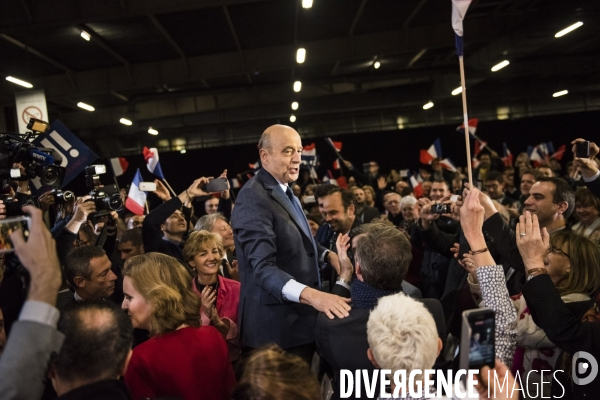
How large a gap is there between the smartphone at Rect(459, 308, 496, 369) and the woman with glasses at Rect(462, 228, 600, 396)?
1154mm

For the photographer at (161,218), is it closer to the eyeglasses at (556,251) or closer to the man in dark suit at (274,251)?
the man in dark suit at (274,251)

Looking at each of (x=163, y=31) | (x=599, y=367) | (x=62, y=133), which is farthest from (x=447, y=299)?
(x=163, y=31)

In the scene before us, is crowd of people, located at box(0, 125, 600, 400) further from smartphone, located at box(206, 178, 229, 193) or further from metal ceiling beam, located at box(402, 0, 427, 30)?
metal ceiling beam, located at box(402, 0, 427, 30)

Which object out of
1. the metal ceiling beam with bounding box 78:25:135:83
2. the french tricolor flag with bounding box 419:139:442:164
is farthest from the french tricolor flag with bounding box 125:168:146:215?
the french tricolor flag with bounding box 419:139:442:164

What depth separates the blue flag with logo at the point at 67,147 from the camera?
148 inches

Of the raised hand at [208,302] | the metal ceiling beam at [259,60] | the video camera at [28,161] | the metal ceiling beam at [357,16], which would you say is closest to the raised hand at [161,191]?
the video camera at [28,161]

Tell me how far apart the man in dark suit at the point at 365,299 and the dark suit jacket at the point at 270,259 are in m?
0.42

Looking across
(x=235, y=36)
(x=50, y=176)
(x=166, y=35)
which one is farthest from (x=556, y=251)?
(x=235, y=36)

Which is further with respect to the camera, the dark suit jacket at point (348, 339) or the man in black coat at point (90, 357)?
the dark suit jacket at point (348, 339)

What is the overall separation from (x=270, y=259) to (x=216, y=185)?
137 cm

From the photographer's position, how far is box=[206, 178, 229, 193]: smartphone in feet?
12.5

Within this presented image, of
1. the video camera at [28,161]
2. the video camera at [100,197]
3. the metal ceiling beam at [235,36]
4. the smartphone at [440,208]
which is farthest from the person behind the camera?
the metal ceiling beam at [235,36]

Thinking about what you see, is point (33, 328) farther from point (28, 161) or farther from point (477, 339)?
point (28, 161)

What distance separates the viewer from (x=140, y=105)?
1823 cm
